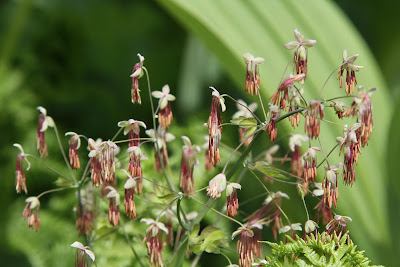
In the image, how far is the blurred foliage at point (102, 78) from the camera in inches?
29.8

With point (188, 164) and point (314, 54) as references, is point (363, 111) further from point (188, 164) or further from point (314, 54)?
point (314, 54)

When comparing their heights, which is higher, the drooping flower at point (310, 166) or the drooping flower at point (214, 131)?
the drooping flower at point (214, 131)

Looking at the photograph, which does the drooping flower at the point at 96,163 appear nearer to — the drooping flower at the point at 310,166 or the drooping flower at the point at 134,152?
the drooping flower at the point at 134,152

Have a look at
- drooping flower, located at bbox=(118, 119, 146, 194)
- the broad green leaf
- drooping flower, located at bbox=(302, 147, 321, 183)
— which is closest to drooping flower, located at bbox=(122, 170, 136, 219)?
drooping flower, located at bbox=(118, 119, 146, 194)

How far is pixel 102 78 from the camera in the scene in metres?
1.46

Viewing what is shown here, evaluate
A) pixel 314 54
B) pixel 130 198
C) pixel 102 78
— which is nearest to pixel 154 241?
pixel 130 198

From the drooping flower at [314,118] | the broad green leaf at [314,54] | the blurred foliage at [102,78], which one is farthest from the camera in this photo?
the blurred foliage at [102,78]

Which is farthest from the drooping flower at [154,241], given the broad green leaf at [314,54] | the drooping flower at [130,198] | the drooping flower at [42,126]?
the broad green leaf at [314,54]

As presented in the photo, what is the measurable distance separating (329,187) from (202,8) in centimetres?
37

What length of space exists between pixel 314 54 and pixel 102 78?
Answer: 0.82m

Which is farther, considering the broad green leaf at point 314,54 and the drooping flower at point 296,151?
the broad green leaf at point 314,54

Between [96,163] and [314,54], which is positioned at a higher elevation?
[314,54]

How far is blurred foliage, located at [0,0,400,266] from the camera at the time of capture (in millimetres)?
756

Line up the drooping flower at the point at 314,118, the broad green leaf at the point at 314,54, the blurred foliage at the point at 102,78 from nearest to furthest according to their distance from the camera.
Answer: the drooping flower at the point at 314,118 < the broad green leaf at the point at 314,54 < the blurred foliage at the point at 102,78
